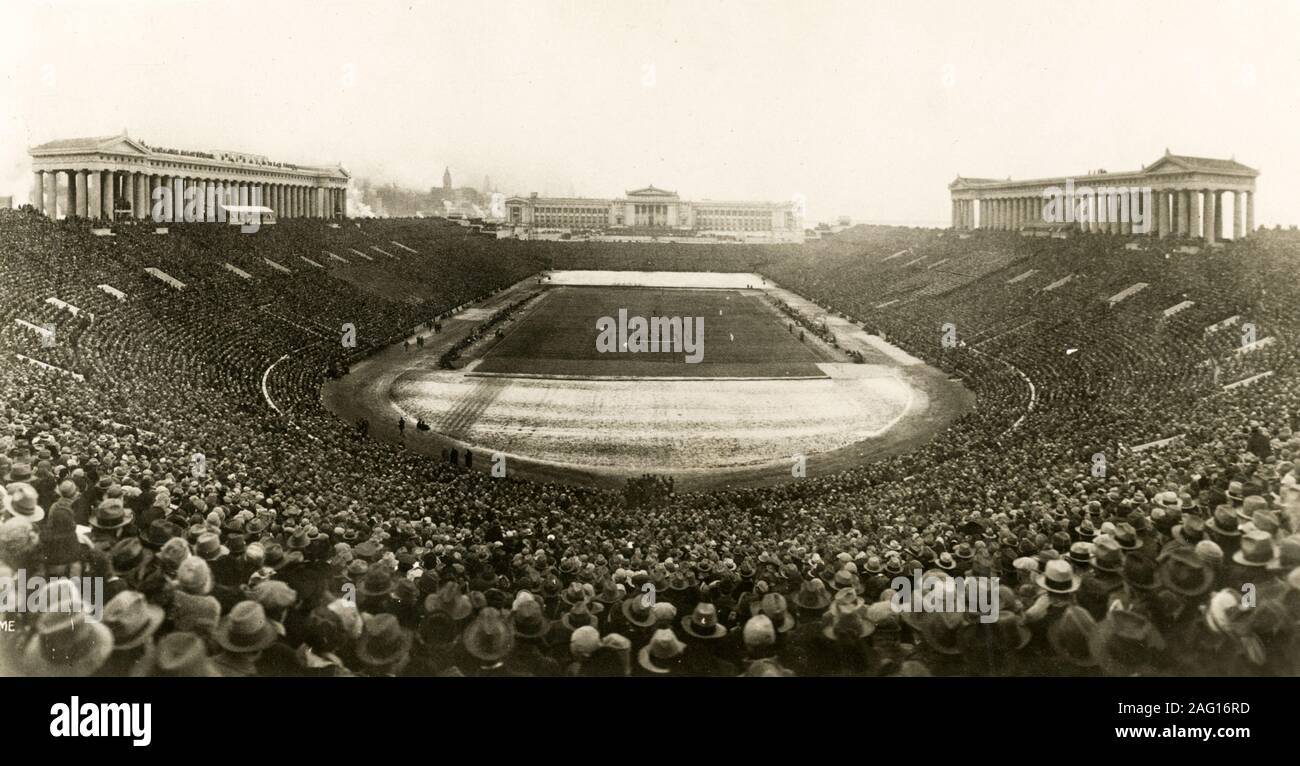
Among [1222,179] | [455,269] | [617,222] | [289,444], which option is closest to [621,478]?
[289,444]

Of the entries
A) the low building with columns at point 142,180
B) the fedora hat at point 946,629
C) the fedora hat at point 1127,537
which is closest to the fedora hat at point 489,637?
the fedora hat at point 946,629

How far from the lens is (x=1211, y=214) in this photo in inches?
2566

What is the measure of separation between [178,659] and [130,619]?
910mm

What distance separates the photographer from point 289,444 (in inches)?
816

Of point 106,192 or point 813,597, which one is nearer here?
point 813,597

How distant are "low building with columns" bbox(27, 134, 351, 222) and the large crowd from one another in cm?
3634

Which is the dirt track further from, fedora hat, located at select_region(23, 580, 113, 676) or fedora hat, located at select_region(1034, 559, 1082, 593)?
fedora hat, located at select_region(23, 580, 113, 676)

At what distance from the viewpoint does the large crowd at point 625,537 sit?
972 centimetres

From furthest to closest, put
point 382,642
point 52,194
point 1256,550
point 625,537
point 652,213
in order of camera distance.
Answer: point 652,213 < point 52,194 < point 625,537 < point 1256,550 < point 382,642

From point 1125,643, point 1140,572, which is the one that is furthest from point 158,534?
point 1140,572

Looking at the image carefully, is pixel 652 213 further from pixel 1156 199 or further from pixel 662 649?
pixel 662 649

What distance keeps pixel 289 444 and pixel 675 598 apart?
1293 cm
